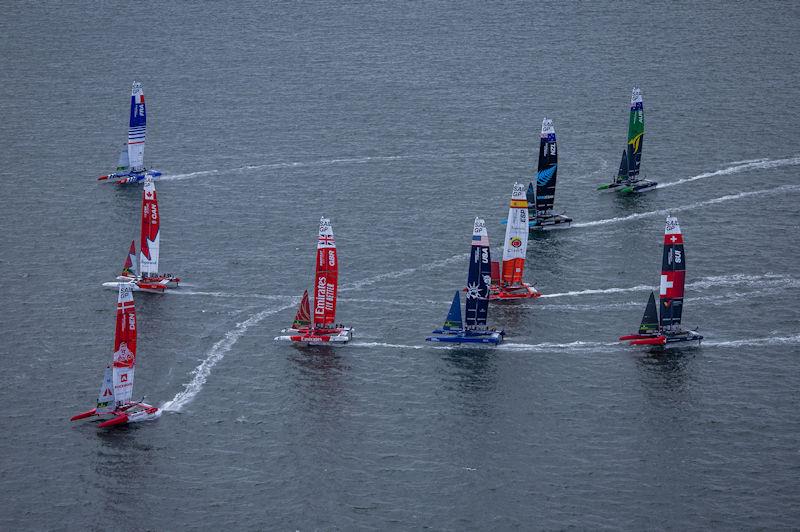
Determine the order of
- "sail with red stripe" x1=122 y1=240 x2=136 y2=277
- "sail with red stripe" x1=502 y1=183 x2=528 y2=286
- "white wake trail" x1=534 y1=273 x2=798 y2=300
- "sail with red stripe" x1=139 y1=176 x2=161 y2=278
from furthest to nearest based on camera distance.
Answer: "sail with red stripe" x1=122 y1=240 x2=136 y2=277, "sail with red stripe" x1=139 y1=176 x2=161 y2=278, "white wake trail" x1=534 y1=273 x2=798 y2=300, "sail with red stripe" x1=502 y1=183 x2=528 y2=286

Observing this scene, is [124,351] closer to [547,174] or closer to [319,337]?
[319,337]

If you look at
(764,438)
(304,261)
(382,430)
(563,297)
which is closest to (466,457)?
(382,430)

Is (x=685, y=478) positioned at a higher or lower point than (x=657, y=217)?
lower

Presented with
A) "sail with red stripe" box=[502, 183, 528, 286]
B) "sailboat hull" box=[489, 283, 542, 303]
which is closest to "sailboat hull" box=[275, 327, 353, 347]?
"sailboat hull" box=[489, 283, 542, 303]

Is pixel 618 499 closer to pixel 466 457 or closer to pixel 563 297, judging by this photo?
pixel 466 457

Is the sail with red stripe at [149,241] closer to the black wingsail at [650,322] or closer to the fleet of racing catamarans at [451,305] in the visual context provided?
the fleet of racing catamarans at [451,305]

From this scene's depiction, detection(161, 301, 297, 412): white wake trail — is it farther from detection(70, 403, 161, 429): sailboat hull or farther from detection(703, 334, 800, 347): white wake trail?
detection(703, 334, 800, 347): white wake trail

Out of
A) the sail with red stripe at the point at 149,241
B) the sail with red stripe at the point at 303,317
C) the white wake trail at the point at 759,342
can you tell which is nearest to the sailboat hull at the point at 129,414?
the sail with red stripe at the point at 303,317

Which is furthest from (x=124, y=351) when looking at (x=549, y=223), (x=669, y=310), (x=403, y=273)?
(x=549, y=223)
